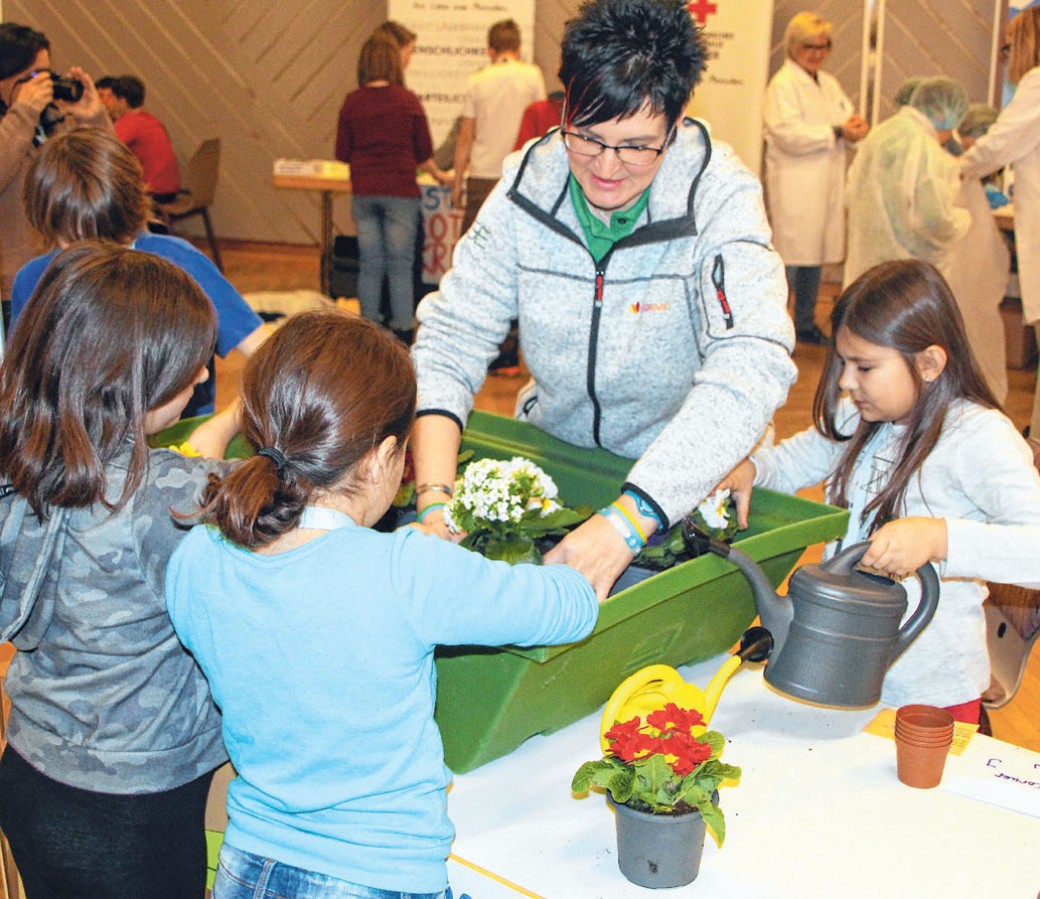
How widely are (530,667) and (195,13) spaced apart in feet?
29.8

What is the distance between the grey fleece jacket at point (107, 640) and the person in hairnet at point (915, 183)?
429cm

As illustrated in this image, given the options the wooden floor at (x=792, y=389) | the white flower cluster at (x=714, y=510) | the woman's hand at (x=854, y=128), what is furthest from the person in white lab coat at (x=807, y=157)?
the white flower cluster at (x=714, y=510)

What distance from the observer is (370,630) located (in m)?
1.10

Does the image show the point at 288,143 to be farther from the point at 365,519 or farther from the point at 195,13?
the point at 365,519

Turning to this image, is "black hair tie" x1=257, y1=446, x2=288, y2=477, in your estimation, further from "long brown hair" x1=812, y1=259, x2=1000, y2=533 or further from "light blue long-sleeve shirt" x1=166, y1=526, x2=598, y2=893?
"long brown hair" x1=812, y1=259, x2=1000, y2=533

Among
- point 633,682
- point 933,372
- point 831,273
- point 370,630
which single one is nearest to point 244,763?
point 370,630

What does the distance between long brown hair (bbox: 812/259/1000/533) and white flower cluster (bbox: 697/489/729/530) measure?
12.4 inches

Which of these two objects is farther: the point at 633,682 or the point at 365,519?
the point at 633,682

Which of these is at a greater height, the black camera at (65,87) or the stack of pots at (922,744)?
the black camera at (65,87)

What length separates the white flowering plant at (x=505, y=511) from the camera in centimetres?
153

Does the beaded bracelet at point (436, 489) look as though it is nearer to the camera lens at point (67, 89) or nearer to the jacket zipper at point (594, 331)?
the jacket zipper at point (594, 331)

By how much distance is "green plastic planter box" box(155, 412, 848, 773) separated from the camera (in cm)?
127

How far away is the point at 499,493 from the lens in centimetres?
152

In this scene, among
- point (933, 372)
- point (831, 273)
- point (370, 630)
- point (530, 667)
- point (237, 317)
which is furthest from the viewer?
point (831, 273)
